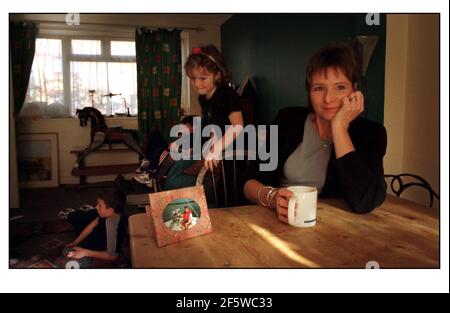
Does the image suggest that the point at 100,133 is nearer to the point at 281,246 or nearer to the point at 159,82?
the point at 159,82

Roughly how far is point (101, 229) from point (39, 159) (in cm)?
41

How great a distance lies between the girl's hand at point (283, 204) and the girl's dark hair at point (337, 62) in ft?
1.23

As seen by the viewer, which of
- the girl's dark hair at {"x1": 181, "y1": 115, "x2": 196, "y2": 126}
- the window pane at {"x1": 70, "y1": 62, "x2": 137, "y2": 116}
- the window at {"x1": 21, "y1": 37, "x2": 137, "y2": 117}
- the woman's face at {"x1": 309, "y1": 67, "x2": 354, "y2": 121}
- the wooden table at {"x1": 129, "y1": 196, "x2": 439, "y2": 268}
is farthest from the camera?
the window pane at {"x1": 70, "y1": 62, "x2": 137, "y2": 116}

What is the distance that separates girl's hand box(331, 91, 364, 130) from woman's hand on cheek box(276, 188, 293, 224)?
0.22 meters

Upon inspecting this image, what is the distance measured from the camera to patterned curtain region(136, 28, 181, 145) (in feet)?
4.48

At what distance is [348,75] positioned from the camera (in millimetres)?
852

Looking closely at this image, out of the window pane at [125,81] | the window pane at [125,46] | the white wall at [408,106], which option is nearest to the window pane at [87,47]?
the window pane at [125,81]

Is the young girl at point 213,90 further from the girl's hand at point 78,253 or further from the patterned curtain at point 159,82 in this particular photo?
the girl's hand at point 78,253

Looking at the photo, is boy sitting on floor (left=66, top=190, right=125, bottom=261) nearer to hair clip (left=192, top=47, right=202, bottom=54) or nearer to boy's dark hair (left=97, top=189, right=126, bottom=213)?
boy's dark hair (left=97, top=189, right=126, bottom=213)

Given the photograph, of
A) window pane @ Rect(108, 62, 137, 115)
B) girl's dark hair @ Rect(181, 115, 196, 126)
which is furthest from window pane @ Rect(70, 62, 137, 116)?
girl's dark hair @ Rect(181, 115, 196, 126)

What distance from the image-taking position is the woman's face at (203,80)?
1.04 m

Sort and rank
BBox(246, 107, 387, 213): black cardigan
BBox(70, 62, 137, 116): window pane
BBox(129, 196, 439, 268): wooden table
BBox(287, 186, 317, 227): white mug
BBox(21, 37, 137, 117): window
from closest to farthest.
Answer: BBox(129, 196, 439, 268): wooden table → BBox(287, 186, 317, 227): white mug → BBox(246, 107, 387, 213): black cardigan → BBox(21, 37, 137, 117): window → BBox(70, 62, 137, 116): window pane
